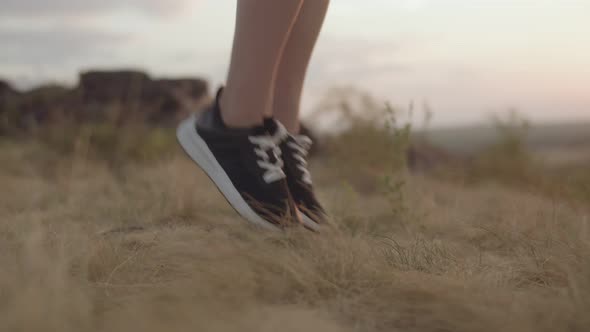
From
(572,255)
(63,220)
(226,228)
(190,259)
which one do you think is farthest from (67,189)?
(572,255)

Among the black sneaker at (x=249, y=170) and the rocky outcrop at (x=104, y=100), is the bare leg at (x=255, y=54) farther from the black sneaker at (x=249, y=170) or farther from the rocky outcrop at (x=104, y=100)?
the rocky outcrop at (x=104, y=100)

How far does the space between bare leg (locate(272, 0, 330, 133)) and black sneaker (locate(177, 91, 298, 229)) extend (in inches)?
8.8

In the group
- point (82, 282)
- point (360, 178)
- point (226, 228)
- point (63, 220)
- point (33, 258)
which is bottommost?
point (360, 178)

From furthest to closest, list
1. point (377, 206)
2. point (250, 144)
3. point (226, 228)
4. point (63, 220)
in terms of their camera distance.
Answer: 1. point (377, 206)
2. point (63, 220)
3. point (226, 228)
4. point (250, 144)

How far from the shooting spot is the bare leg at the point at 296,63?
1.63 meters

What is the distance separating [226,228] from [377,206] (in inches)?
38.9

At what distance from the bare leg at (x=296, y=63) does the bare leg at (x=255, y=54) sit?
0.66 ft

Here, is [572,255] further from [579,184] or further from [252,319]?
[579,184]

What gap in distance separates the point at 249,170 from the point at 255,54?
0.34 m

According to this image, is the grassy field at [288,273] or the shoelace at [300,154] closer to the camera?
the grassy field at [288,273]

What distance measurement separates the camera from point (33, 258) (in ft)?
2.99

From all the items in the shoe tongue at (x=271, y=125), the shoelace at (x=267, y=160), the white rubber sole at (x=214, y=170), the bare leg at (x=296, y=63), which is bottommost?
the white rubber sole at (x=214, y=170)

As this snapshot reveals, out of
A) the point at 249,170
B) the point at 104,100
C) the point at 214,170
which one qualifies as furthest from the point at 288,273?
the point at 104,100

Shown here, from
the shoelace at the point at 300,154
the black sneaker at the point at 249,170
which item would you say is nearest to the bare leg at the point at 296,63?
the shoelace at the point at 300,154
